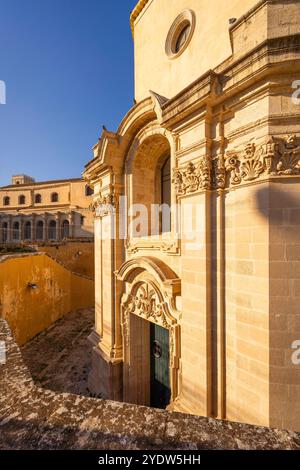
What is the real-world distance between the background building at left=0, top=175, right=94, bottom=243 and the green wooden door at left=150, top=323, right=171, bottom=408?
89.6 ft

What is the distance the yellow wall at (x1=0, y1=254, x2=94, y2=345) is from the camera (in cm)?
1168

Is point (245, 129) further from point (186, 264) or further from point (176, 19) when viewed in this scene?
point (176, 19)

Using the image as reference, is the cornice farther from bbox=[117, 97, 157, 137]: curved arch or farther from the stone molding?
the stone molding

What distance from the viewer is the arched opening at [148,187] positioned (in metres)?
7.62

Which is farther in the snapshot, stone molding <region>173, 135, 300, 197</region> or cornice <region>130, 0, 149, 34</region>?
cornice <region>130, 0, 149, 34</region>

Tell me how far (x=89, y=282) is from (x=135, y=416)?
1913 centimetres

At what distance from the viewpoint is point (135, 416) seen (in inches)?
70.5

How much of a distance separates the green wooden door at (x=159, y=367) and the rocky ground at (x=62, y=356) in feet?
9.52

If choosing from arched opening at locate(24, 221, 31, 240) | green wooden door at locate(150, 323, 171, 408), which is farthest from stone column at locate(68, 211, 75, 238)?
green wooden door at locate(150, 323, 171, 408)

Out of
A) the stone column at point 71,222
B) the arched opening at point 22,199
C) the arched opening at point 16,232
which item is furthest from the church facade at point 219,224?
the arched opening at point 22,199

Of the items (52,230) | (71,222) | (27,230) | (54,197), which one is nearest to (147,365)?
(71,222)

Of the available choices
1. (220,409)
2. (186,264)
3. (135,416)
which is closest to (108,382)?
(220,409)

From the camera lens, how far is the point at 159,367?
7246 millimetres

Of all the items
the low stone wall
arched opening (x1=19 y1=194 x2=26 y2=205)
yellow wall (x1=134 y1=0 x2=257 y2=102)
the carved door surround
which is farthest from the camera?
arched opening (x1=19 y1=194 x2=26 y2=205)
